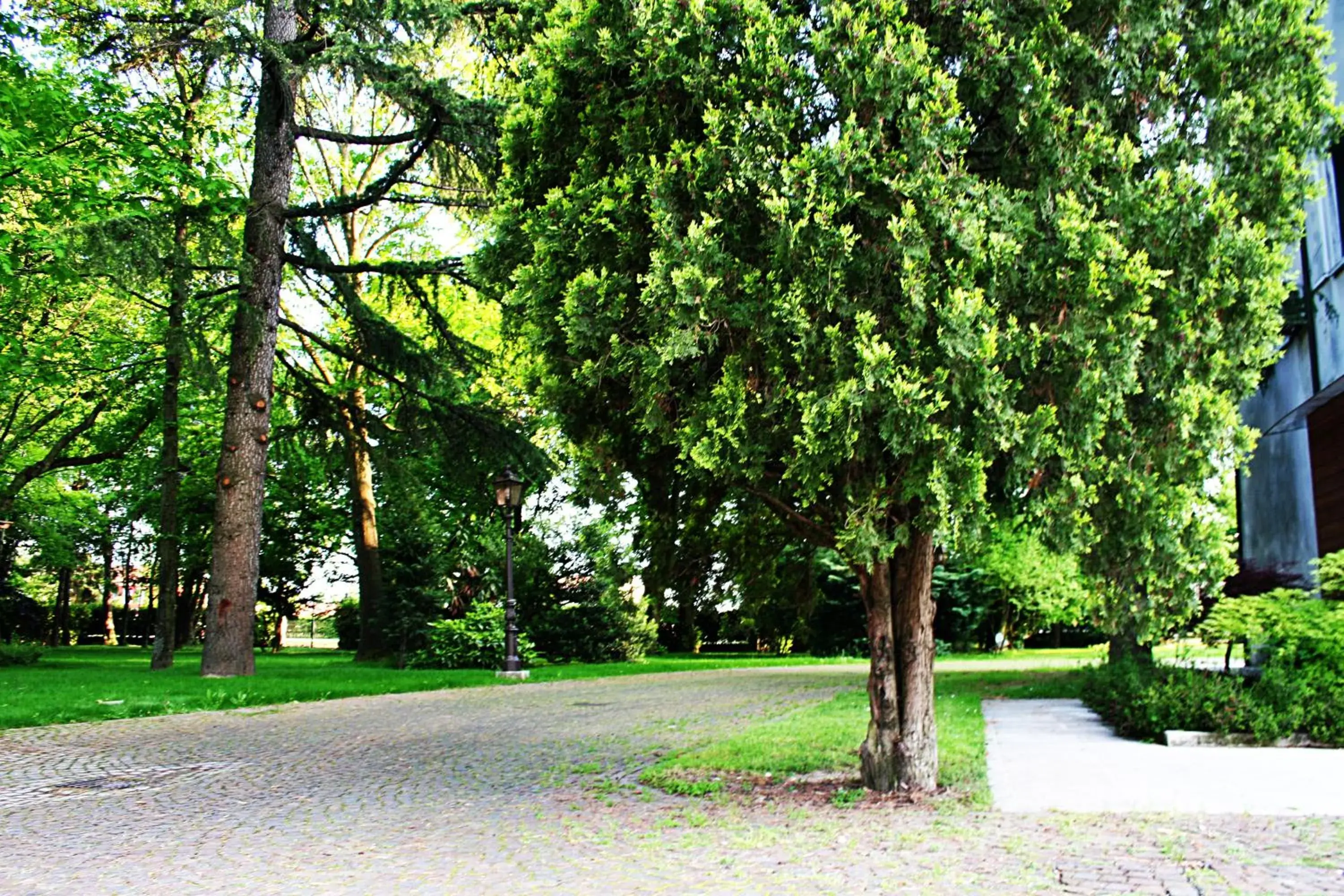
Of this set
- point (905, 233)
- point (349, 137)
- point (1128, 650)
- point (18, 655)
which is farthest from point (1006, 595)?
point (18, 655)

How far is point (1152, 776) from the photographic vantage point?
7.18m

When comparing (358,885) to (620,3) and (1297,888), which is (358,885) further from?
(620,3)

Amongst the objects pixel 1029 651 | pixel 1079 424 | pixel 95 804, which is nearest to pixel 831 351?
pixel 1079 424

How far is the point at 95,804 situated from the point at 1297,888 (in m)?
6.98

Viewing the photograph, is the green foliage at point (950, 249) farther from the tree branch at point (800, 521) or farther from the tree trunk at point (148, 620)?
the tree trunk at point (148, 620)

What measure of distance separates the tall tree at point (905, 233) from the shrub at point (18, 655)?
21.8 m

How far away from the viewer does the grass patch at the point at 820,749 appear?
735 cm

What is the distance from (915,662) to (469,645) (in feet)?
50.6

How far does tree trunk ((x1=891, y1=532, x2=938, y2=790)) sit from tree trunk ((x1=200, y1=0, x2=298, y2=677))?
39.8 ft

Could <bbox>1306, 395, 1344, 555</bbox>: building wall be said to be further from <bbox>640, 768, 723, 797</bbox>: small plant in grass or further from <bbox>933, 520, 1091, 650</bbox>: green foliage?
<bbox>640, 768, 723, 797</bbox>: small plant in grass

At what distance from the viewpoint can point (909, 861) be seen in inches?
198

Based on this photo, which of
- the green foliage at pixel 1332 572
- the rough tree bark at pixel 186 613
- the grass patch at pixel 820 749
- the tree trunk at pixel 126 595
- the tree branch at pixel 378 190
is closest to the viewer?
the grass patch at pixel 820 749

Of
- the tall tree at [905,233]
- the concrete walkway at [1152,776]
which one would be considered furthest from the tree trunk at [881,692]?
the concrete walkway at [1152,776]

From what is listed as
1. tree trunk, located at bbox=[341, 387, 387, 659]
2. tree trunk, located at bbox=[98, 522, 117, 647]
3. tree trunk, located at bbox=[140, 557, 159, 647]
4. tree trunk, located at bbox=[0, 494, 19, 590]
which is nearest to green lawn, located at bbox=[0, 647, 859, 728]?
tree trunk, located at bbox=[341, 387, 387, 659]
